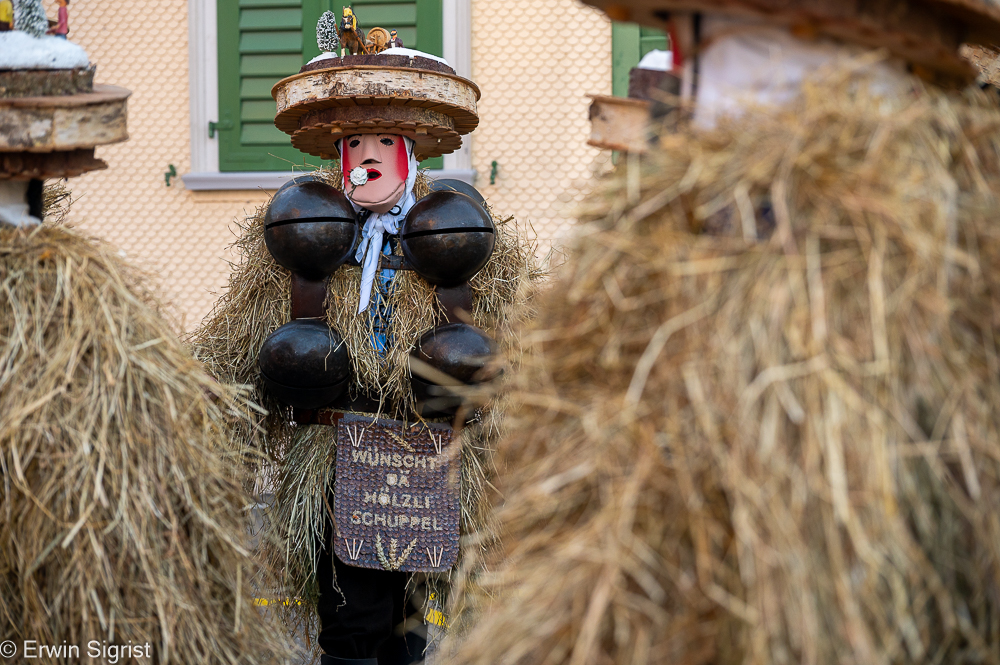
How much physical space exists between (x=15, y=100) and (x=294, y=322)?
0.86 m

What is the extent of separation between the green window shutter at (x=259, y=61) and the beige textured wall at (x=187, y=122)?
0.78ft

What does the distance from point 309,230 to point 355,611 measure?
3.30ft

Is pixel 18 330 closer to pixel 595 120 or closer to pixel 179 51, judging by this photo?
pixel 595 120

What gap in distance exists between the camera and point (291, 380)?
2.21 meters

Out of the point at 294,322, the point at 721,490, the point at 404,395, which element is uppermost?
the point at 721,490

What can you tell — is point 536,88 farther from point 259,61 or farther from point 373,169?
point 373,169

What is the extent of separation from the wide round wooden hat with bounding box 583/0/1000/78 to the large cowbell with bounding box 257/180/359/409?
1.14m

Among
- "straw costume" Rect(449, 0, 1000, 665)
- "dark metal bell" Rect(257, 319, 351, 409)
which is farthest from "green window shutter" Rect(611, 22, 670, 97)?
"straw costume" Rect(449, 0, 1000, 665)

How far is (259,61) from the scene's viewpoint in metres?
4.65

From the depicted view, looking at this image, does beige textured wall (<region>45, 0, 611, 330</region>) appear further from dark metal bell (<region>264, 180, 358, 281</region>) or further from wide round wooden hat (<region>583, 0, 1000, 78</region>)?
wide round wooden hat (<region>583, 0, 1000, 78</region>)

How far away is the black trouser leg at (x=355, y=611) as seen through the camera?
233 cm

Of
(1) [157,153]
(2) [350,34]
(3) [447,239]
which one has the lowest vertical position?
(1) [157,153]

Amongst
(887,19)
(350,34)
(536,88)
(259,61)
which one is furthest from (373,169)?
(259,61)

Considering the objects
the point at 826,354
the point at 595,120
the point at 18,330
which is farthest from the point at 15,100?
the point at 826,354
